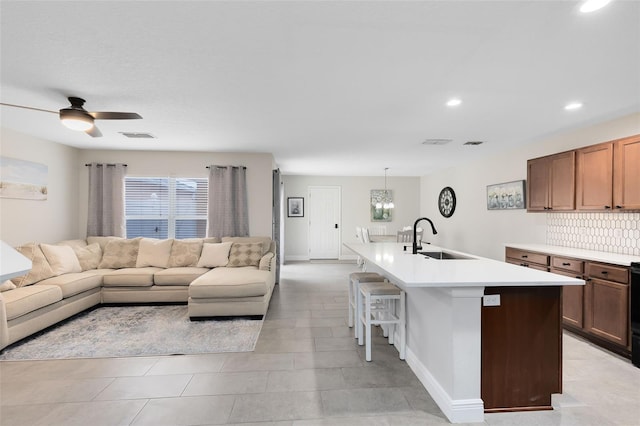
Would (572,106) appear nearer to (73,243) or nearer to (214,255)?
(214,255)

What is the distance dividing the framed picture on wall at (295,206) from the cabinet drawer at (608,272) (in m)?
6.49

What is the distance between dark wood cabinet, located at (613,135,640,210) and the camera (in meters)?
2.99

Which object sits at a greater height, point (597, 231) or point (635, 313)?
point (597, 231)

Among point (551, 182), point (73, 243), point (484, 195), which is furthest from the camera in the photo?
point (484, 195)

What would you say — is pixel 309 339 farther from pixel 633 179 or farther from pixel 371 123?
pixel 633 179

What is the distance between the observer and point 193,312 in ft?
12.4

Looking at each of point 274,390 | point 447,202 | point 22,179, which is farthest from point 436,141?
point 22,179

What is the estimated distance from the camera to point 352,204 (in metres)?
8.86

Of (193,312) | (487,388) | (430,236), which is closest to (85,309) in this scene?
(193,312)

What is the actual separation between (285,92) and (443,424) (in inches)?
108

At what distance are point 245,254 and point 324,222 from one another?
166 inches

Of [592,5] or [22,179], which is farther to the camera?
[22,179]

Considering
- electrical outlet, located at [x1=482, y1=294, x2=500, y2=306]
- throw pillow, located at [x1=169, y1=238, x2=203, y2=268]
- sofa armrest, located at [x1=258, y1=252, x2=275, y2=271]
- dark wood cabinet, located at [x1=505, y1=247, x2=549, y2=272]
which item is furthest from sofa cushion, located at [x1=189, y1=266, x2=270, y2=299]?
dark wood cabinet, located at [x1=505, y1=247, x2=549, y2=272]

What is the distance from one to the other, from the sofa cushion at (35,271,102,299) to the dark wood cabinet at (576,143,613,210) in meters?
6.05
